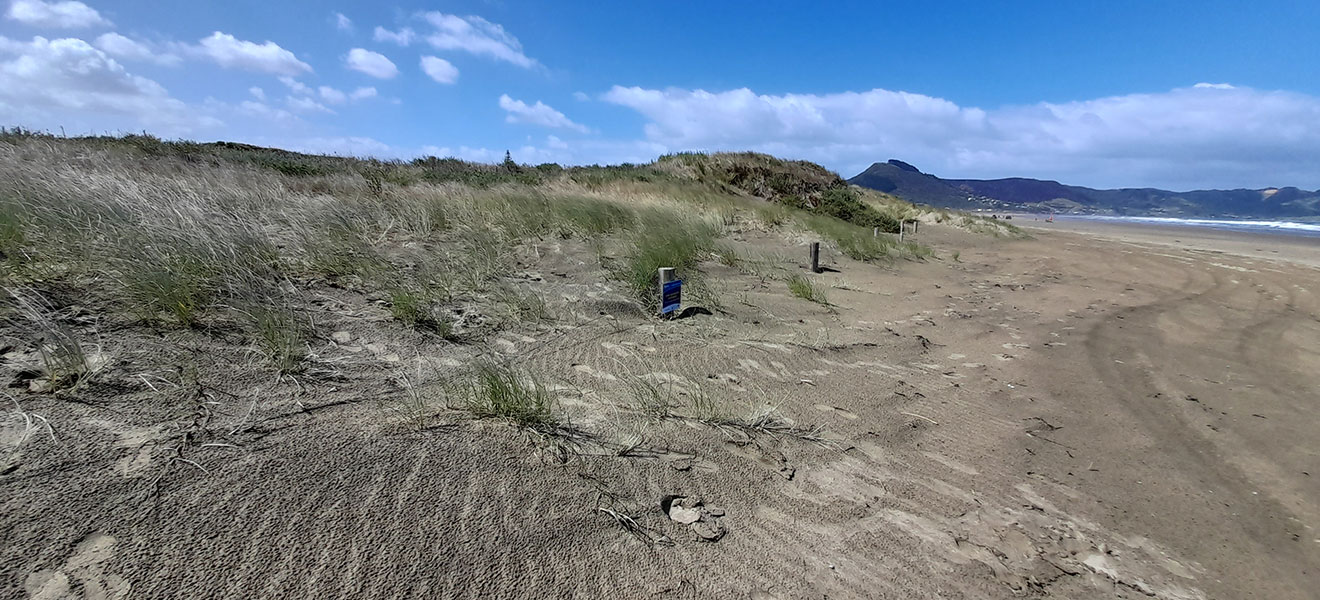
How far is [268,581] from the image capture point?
1.65 m

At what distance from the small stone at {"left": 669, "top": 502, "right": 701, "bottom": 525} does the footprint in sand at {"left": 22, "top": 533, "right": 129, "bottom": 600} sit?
171 cm

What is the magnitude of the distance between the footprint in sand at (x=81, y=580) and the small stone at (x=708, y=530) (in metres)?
1.76

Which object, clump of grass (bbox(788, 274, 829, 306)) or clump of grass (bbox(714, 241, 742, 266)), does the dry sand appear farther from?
clump of grass (bbox(714, 241, 742, 266))

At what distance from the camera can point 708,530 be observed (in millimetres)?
2242

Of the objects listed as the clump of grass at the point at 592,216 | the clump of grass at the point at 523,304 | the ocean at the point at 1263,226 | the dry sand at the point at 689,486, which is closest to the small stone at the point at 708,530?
the dry sand at the point at 689,486

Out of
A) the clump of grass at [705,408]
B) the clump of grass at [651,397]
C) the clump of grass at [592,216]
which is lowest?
the clump of grass at [705,408]

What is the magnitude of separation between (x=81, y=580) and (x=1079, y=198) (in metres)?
182

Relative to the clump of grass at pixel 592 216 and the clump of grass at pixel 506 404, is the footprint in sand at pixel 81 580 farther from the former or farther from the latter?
the clump of grass at pixel 592 216

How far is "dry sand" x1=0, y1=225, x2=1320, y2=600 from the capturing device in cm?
177

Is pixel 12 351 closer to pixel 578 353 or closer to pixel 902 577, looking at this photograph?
pixel 578 353

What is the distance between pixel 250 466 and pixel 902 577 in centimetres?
249

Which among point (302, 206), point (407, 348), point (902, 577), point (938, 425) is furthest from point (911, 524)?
point (302, 206)

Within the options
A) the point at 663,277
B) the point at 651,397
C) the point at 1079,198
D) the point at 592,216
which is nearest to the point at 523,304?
the point at 663,277

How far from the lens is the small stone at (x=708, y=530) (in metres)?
2.20
